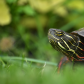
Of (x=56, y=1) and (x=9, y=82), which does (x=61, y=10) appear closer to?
(x=56, y=1)

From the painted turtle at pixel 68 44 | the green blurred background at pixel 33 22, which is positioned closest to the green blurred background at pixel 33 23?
the green blurred background at pixel 33 22

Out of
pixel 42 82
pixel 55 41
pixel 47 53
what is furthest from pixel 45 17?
pixel 42 82

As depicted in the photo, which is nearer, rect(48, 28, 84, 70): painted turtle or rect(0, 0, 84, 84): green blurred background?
rect(48, 28, 84, 70): painted turtle

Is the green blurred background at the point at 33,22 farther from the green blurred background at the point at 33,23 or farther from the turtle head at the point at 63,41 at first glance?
the turtle head at the point at 63,41

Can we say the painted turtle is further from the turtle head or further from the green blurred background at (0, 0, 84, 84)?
the green blurred background at (0, 0, 84, 84)

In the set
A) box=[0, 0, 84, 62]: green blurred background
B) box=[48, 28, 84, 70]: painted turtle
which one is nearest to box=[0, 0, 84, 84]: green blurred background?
box=[0, 0, 84, 62]: green blurred background

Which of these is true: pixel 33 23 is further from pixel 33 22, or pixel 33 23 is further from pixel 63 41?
pixel 63 41
